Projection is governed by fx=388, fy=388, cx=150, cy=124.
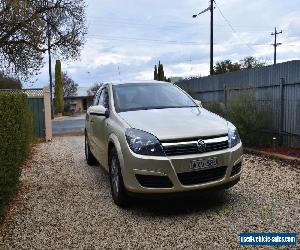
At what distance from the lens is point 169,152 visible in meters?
4.69

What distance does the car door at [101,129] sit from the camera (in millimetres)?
6268

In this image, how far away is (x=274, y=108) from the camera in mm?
10383

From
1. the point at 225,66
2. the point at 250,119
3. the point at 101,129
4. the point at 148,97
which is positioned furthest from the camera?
the point at 225,66

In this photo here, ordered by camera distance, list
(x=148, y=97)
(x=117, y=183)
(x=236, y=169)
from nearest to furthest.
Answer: (x=236, y=169)
(x=117, y=183)
(x=148, y=97)

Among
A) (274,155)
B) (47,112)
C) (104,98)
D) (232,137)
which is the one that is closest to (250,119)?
(274,155)

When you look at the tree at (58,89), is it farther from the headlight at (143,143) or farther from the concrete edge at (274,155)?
the headlight at (143,143)

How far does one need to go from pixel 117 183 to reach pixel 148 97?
1649mm

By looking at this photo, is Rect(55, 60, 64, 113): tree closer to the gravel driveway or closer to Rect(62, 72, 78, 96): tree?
Rect(62, 72, 78, 96): tree

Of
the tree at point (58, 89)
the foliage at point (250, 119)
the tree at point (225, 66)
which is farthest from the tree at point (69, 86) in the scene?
the foliage at point (250, 119)

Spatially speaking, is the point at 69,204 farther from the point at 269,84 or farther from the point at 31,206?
the point at 269,84

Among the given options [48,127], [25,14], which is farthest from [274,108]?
[25,14]

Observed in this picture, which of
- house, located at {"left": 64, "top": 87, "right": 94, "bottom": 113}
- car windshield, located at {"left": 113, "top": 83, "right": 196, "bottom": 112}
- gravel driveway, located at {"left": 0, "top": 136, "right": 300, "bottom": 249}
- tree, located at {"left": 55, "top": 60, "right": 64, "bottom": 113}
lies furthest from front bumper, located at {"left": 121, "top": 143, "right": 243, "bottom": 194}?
house, located at {"left": 64, "top": 87, "right": 94, "bottom": 113}

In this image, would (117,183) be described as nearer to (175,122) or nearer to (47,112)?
(175,122)

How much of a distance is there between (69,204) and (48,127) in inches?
416
